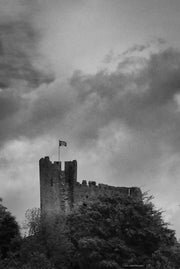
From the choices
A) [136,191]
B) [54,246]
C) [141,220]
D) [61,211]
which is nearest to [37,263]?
[54,246]

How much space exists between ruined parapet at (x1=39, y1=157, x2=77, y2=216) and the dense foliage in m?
15.4

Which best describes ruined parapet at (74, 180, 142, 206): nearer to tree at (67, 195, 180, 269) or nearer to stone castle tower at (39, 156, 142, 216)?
stone castle tower at (39, 156, 142, 216)

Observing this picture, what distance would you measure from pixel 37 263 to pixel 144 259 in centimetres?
1383

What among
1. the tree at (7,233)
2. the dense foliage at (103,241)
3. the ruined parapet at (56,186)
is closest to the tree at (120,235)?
the dense foliage at (103,241)

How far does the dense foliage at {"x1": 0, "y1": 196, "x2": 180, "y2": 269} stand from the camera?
94938mm

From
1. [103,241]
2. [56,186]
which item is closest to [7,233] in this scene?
[56,186]

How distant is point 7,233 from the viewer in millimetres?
109875

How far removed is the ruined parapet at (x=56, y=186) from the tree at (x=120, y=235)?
1701cm

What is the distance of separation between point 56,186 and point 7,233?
1526cm

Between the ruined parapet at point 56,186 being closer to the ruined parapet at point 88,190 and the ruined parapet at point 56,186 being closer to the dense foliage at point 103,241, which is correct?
the ruined parapet at point 88,190

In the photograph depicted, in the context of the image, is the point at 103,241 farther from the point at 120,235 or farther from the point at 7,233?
the point at 7,233

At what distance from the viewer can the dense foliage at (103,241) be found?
94.9 meters

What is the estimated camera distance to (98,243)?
95.9 meters

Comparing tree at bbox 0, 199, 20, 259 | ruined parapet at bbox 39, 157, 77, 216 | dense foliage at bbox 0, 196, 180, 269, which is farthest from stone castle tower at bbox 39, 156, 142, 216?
dense foliage at bbox 0, 196, 180, 269
